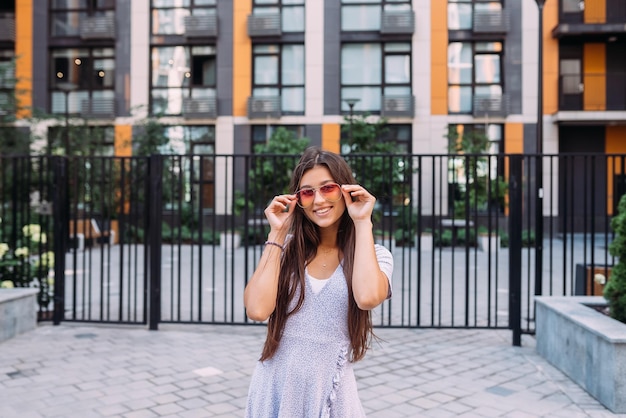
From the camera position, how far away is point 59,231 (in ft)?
25.2

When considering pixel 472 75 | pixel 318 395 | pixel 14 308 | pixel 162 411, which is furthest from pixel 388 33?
pixel 318 395

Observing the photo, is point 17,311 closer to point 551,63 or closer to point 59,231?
point 59,231

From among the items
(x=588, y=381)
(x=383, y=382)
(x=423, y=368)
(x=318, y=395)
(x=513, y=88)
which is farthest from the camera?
(x=513, y=88)

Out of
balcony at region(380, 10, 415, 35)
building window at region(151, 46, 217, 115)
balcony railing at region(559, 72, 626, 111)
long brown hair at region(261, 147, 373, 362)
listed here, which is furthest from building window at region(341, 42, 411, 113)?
long brown hair at region(261, 147, 373, 362)

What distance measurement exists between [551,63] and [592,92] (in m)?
2.12

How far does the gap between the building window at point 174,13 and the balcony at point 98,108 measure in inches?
146

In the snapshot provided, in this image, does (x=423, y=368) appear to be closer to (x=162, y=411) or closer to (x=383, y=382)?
(x=383, y=382)

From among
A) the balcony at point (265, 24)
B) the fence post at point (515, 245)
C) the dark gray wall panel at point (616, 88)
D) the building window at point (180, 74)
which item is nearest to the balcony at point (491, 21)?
the dark gray wall panel at point (616, 88)

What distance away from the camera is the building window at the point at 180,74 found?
82.9 ft

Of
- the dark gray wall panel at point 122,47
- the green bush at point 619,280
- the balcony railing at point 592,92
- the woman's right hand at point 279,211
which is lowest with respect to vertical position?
the green bush at point 619,280

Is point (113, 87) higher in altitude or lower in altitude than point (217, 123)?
higher

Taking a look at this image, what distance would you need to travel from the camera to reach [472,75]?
24453mm

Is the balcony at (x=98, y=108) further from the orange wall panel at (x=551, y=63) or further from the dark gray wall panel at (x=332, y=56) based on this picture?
the orange wall panel at (x=551, y=63)

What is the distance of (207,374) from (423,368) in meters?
2.22
